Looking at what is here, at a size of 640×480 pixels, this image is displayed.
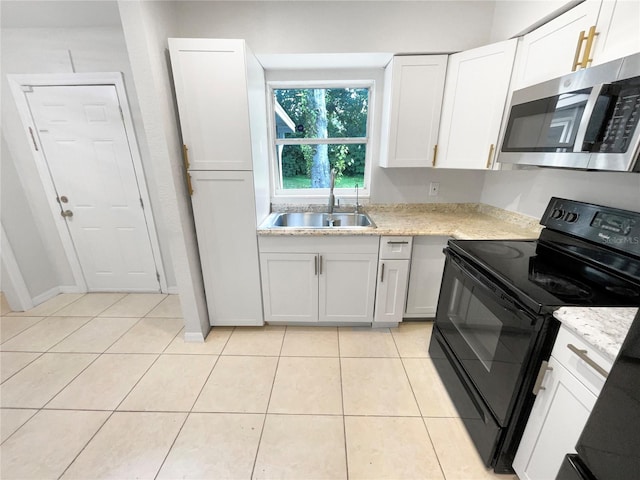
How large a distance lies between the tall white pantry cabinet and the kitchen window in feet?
1.04

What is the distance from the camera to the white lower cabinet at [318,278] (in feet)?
6.52

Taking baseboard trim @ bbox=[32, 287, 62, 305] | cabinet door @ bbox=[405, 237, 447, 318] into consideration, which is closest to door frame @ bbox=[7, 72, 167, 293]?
baseboard trim @ bbox=[32, 287, 62, 305]

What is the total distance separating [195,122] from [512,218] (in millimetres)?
2466

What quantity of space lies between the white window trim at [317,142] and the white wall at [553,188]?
111 centimetres

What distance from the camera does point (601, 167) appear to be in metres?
1.05

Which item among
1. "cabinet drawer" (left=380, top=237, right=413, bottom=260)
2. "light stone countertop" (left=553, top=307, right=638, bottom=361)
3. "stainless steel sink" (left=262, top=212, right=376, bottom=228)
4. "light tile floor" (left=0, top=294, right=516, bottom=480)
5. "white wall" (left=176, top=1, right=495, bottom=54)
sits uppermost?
"white wall" (left=176, top=1, right=495, bottom=54)

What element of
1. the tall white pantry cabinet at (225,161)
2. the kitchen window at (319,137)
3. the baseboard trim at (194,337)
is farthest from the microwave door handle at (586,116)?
the baseboard trim at (194,337)

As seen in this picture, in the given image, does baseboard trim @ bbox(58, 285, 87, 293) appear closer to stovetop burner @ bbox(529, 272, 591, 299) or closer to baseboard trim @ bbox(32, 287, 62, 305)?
baseboard trim @ bbox(32, 287, 62, 305)

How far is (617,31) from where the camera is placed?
111 cm

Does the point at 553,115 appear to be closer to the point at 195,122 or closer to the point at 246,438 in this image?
the point at 195,122

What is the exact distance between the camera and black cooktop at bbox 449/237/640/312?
98 centimetres

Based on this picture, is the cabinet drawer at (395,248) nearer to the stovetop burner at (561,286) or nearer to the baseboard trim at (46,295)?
the stovetop burner at (561,286)

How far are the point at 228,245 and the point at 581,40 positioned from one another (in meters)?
2.33

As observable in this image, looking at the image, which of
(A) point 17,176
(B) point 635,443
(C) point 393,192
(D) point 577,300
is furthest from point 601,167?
(A) point 17,176
